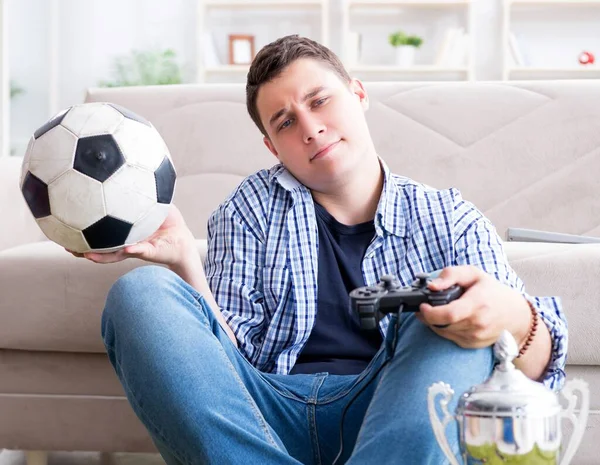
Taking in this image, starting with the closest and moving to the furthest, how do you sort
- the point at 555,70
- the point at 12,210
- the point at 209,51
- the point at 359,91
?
1. the point at 359,91
2. the point at 12,210
3. the point at 555,70
4. the point at 209,51

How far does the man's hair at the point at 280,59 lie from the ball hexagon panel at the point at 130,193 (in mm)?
272

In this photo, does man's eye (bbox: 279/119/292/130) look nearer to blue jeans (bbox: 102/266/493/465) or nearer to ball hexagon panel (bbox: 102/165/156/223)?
ball hexagon panel (bbox: 102/165/156/223)

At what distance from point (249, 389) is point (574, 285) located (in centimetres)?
70

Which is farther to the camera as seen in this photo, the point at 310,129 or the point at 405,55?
the point at 405,55

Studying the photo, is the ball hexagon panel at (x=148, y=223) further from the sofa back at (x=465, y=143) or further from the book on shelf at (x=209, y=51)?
the book on shelf at (x=209, y=51)

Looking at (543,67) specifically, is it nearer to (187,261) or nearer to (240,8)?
(240,8)

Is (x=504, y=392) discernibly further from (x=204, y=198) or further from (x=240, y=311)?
(x=204, y=198)

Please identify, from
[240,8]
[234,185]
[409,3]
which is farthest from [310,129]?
[240,8]

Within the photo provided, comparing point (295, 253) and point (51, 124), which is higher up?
point (51, 124)

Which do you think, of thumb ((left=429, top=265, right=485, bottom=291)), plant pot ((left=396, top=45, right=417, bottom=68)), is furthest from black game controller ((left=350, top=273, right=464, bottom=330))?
plant pot ((left=396, top=45, right=417, bottom=68))

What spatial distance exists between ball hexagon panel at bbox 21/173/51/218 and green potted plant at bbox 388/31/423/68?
374cm

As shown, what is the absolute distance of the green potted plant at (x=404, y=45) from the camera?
187 inches

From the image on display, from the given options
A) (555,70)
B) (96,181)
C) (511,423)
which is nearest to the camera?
(511,423)

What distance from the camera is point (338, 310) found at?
130cm
